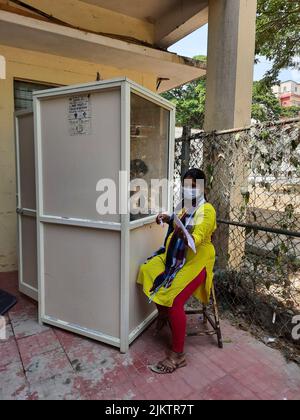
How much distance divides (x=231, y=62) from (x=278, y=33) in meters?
5.08

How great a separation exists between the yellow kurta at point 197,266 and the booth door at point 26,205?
150cm

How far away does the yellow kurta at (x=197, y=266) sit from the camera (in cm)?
230

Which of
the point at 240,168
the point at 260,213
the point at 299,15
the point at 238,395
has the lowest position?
the point at 238,395

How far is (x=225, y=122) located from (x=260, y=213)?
1285 mm

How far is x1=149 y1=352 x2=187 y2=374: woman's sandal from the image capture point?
7.32 feet

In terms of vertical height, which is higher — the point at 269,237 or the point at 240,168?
the point at 240,168

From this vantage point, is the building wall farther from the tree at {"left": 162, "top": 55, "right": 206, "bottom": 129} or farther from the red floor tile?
the tree at {"left": 162, "top": 55, "right": 206, "bottom": 129}

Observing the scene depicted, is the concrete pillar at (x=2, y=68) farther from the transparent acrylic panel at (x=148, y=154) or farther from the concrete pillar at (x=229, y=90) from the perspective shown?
the concrete pillar at (x=229, y=90)

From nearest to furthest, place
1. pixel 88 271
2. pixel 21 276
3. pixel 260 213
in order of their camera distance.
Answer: pixel 88 271, pixel 260 213, pixel 21 276

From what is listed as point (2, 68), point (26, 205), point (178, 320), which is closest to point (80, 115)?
point (26, 205)

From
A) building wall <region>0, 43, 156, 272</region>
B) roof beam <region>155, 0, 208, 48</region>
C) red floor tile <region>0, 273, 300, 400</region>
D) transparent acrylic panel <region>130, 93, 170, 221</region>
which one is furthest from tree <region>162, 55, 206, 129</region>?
red floor tile <region>0, 273, 300, 400</region>

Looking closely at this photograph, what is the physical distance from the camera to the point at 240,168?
10.2 feet

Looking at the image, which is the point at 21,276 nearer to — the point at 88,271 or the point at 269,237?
the point at 88,271

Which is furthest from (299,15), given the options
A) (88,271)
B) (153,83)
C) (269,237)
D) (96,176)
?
(88,271)
